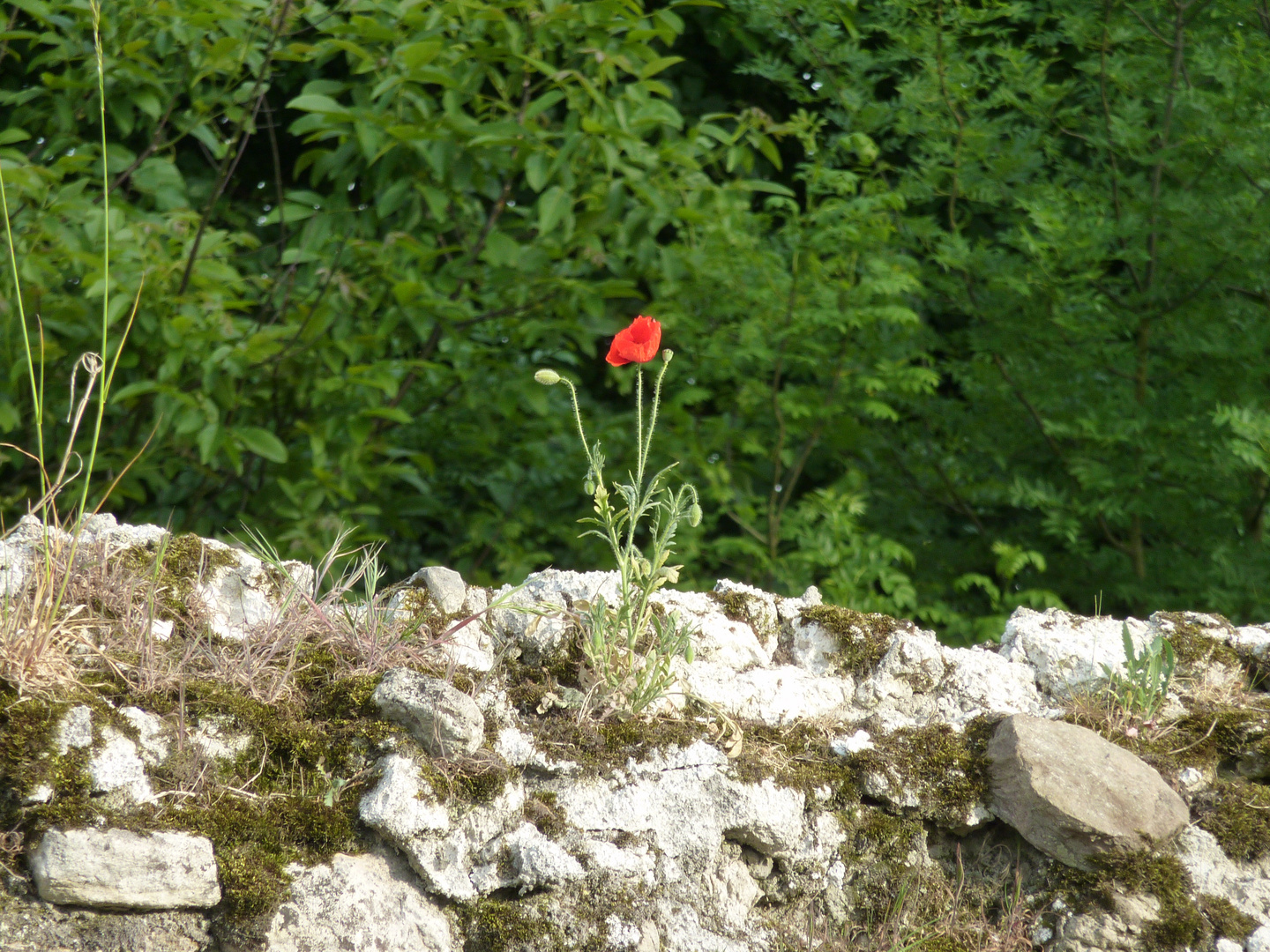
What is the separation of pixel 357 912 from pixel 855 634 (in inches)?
42.0

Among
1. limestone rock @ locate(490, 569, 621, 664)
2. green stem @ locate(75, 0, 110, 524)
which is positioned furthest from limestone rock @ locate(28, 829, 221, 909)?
limestone rock @ locate(490, 569, 621, 664)

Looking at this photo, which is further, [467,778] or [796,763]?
[796,763]

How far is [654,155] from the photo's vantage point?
10.6ft

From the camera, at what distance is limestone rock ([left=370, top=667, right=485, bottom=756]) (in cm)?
152

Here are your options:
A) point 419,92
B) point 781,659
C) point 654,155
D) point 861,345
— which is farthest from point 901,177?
point 781,659

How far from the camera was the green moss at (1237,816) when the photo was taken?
1641mm

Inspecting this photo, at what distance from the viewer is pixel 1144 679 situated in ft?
6.06

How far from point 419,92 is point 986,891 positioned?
276 cm

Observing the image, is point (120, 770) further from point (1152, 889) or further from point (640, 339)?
point (1152, 889)

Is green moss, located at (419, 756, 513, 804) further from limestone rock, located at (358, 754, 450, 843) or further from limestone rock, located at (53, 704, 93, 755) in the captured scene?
limestone rock, located at (53, 704, 93, 755)

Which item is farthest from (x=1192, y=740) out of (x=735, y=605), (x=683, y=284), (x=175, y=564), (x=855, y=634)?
(x=683, y=284)

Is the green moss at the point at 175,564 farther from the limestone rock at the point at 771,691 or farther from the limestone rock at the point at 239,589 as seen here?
the limestone rock at the point at 771,691

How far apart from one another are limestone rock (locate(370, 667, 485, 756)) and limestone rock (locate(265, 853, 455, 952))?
0.19 m

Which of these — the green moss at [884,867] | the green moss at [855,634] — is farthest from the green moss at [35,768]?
the green moss at [855,634]
